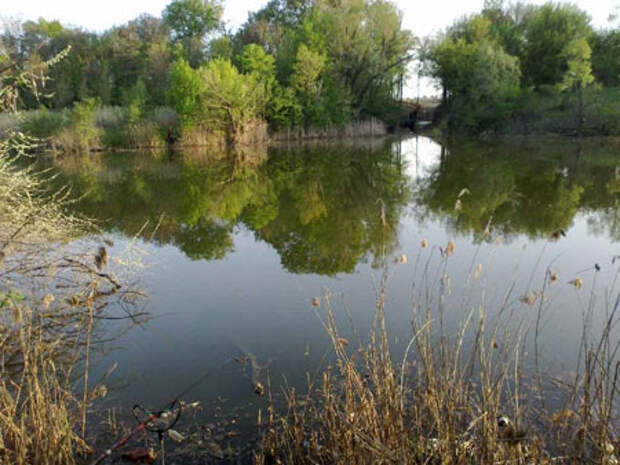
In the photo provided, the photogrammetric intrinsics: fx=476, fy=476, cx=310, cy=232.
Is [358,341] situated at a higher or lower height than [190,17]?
lower

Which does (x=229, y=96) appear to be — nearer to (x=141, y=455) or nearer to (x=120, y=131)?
(x=120, y=131)

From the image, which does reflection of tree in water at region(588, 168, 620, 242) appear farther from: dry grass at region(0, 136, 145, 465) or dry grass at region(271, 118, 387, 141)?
dry grass at region(271, 118, 387, 141)

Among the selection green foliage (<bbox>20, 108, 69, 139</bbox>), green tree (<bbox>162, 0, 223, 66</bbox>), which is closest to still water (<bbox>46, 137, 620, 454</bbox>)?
green foliage (<bbox>20, 108, 69, 139</bbox>)

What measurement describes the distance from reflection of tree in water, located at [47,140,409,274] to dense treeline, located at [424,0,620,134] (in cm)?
1696

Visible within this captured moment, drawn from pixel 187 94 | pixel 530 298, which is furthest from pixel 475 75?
pixel 530 298

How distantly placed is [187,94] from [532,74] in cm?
2563

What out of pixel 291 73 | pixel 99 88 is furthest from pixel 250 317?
pixel 99 88

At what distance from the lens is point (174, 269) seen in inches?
256

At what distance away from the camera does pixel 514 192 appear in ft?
36.6

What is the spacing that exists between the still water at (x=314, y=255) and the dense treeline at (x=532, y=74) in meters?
15.9

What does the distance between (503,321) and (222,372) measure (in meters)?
2.62

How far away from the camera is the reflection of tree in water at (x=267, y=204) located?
739 centimetres

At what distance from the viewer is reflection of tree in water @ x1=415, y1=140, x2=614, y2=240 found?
8330 millimetres

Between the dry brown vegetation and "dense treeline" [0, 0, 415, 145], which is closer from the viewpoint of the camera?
the dry brown vegetation
